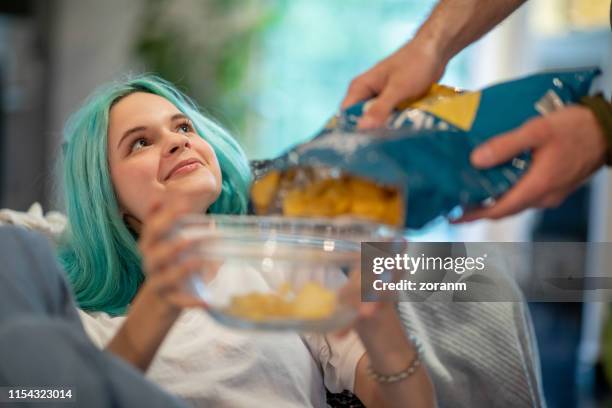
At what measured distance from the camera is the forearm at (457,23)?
Result: 3.72ft

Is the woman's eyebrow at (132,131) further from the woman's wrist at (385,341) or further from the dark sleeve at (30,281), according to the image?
the woman's wrist at (385,341)

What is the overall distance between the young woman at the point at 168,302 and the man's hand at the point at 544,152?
0.23m

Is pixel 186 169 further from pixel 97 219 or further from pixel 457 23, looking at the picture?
pixel 457 23

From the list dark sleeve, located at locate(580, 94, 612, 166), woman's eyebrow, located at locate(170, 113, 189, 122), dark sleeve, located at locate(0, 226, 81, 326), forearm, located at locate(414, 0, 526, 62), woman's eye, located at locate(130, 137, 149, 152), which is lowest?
dark sleeve, located at locate(0, 226, 81, 326)

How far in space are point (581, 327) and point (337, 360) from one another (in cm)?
295

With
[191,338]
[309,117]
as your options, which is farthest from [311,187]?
[309,117]

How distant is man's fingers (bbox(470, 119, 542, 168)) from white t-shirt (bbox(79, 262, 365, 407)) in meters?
0.46

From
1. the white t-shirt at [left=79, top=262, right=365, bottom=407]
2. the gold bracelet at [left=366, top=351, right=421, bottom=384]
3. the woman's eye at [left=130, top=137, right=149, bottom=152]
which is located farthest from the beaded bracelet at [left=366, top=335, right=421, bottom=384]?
the woman's eye at [left=130, top=137, right=149, bottom=152]

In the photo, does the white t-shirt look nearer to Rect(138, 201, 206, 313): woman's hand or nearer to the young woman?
the young woman

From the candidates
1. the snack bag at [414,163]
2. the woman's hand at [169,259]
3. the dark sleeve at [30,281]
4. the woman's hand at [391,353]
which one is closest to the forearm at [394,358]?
the woman's hand at [391,353]

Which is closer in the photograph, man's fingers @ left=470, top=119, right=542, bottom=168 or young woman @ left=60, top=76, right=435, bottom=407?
man's fingers @ left=470, top=119, right=542, bottom=168

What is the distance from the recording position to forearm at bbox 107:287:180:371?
97cm

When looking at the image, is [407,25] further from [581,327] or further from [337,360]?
[337,360]

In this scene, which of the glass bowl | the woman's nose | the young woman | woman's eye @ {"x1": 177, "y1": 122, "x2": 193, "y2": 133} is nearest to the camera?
the glass bowl
